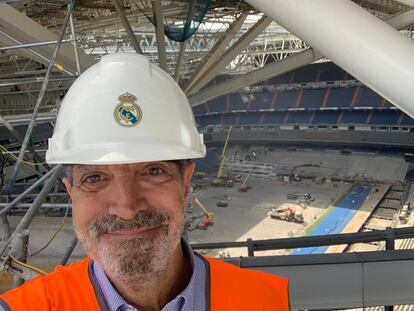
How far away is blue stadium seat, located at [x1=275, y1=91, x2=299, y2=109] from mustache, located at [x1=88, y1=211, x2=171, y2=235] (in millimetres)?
30591

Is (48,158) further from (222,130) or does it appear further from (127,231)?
(222,130)

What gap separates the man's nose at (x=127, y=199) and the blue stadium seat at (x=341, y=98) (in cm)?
2964

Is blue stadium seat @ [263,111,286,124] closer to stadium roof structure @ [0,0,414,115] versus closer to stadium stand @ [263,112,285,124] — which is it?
stadium stand @ [263,112,285,124]

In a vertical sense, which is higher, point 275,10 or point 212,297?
point 275,10

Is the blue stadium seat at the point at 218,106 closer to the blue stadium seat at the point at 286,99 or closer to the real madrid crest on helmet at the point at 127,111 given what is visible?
the blue stadium seat at the point at 286,99

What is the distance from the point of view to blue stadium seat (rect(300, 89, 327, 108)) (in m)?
30.2

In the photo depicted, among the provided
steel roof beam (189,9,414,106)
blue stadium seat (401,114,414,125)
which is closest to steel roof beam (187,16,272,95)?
steel roof beam (189,9,414,106)

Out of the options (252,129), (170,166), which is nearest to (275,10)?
(170,166)

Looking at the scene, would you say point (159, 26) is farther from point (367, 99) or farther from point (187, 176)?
point (367, 99)

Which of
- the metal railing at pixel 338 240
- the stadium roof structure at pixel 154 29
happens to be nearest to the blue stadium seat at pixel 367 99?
the stadium roof structure at pixel 154 29

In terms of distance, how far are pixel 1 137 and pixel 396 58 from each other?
56.3 feet

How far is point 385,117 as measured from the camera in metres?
27.8

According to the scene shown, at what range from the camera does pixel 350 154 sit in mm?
26516

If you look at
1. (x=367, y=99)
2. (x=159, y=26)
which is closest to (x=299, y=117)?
(x=367, y=99)
